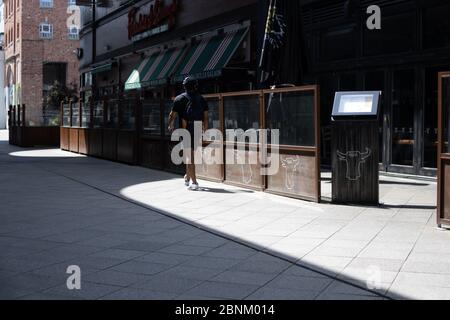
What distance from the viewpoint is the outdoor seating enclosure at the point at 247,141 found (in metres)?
9.15

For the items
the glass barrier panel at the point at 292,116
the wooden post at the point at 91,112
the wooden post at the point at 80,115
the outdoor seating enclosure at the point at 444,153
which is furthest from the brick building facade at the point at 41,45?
the outdoor seating enclosure at the point at 444,153

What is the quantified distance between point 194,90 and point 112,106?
23.3 ft

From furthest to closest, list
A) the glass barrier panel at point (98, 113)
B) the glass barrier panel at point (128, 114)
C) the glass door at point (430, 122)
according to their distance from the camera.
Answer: the glass barrier panel at point (98, 113)
the glass barrier panel at point (128, 114)
the glass door at point (430, 122)

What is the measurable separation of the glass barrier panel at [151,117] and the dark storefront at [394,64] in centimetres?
385

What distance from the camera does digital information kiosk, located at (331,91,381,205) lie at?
28.4 ft

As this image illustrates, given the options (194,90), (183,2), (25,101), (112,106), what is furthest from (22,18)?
(194,90)

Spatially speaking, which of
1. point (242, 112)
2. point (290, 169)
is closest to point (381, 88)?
point (242, 112)

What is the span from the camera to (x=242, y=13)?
56.7 feet

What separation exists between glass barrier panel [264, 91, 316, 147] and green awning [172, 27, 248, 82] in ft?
24.4

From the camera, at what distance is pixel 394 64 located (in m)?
12.3

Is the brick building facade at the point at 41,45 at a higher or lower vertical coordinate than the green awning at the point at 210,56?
higher

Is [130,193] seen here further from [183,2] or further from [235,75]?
[183,2]

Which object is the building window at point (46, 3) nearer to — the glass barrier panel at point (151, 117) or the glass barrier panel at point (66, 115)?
the glass barrier panel at point (66, 115)

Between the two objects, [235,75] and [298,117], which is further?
[235,75]
